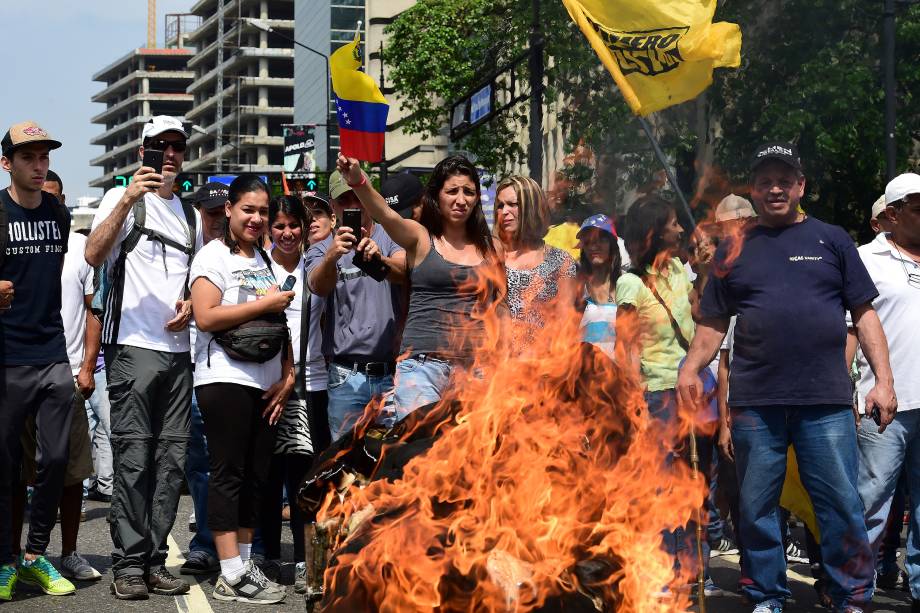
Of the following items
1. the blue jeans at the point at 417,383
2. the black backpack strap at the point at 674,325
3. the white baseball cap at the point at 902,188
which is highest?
the white baseball cap at the point at 902,188

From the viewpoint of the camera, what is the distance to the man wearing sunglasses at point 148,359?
23.2 ft

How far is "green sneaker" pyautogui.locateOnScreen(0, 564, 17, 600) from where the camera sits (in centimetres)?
692

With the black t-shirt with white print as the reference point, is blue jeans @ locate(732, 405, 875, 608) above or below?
below

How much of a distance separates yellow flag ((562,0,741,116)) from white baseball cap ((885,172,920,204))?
2.91 m

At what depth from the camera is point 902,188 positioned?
22.7 feet

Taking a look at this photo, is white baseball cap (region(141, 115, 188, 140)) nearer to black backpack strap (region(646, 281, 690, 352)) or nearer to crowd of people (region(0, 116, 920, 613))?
crowd of people (region(0, 116, 920, 613))

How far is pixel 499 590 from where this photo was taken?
4.32m

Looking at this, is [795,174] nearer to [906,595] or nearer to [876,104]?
[906,595]

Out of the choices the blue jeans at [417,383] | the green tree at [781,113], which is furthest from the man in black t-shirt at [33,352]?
the green tree at [781,113]

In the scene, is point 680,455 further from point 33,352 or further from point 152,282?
point 33,352

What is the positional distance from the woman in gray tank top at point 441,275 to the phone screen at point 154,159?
1438 millimetres

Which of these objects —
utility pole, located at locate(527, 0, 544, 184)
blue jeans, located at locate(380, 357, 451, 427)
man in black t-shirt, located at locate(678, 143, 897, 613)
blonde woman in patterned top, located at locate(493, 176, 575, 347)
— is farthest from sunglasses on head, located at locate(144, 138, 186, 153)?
utility pole, located at locate(527, 0, 544, 184)

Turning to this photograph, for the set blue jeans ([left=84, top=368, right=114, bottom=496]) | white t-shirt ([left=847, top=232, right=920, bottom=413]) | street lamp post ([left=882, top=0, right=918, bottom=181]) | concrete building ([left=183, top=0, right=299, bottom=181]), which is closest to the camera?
white t-shirt ([left=847, top=232, right=920, bottom=413])

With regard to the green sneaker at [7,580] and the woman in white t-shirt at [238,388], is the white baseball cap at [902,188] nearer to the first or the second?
the woman in white t-shirt at [238,388]
